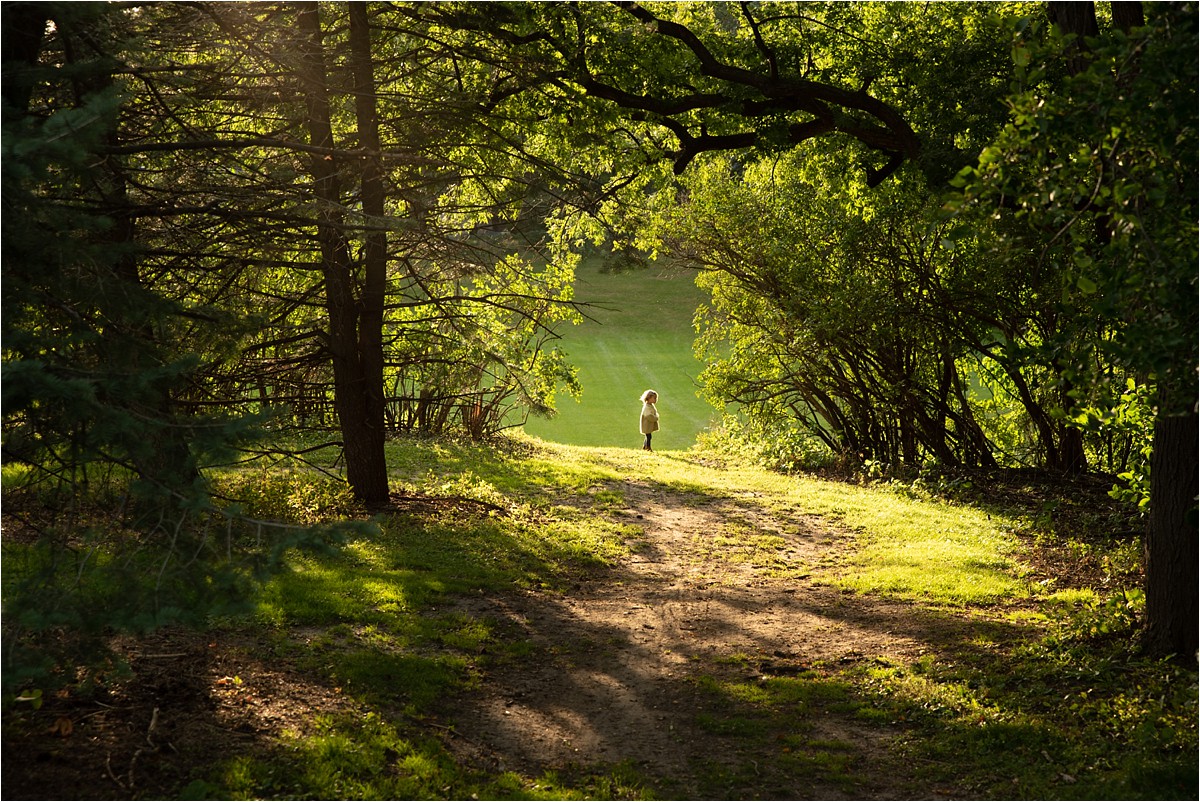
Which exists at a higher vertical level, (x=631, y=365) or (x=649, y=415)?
(x=631, y=365)

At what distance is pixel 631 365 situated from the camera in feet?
114

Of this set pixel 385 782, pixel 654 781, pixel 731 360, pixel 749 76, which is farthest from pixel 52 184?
pixel 731 360

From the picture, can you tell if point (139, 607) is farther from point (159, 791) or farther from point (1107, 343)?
point (1107, 343)

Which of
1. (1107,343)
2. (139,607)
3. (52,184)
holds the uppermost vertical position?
(52,184)

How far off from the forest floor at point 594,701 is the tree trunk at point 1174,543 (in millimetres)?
1238

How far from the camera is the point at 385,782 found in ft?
14.7

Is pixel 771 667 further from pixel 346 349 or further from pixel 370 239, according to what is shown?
pixel 346 349

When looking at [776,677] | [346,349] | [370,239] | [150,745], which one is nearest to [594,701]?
[776,677]

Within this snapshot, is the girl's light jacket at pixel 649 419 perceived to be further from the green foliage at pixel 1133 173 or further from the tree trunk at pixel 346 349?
the green foliage at pixel 1133 173

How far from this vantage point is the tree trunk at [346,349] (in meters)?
8.67

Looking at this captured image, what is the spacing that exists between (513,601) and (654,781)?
3.09 metres

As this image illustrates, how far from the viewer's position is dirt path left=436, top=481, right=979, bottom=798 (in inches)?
205

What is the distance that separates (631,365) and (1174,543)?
29.0 metres

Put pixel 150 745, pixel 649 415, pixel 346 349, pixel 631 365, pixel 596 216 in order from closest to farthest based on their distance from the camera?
pixel 150 745, pixel 596 216, pixel 346 349, pixel 649 415, pixel 631 365
